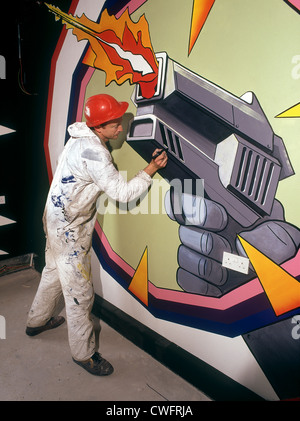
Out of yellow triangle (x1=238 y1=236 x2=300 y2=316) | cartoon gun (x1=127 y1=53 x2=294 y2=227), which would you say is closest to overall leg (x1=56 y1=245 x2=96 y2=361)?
cartoon gun (x1=127 y1=53 x2=294 y2=227)

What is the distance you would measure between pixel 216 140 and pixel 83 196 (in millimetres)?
816

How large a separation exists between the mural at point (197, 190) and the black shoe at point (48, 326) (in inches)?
25.5

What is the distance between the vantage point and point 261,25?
3.79 ft

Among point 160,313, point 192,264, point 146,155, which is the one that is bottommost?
point 160,313

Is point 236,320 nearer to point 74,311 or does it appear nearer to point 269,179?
point 269,179

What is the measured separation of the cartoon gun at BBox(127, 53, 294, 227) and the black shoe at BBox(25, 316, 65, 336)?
1.48m

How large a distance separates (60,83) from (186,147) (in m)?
1.43

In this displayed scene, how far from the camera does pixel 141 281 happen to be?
1964 millimetres

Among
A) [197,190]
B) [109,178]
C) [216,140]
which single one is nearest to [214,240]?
[197,190]

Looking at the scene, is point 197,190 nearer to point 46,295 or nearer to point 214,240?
point 214,240

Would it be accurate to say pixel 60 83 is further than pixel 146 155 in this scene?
Yes

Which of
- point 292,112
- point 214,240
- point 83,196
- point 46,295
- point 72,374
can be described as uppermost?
point 292,112

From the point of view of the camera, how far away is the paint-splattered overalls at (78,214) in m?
1.57
